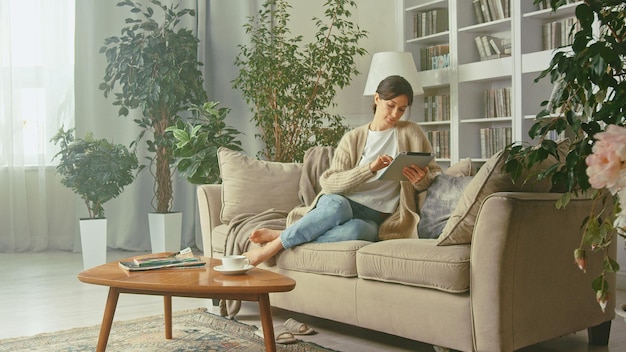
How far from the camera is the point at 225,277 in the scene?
8.14 feet

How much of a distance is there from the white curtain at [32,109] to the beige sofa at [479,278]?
348 centimetres

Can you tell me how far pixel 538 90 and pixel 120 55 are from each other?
9.52 feet

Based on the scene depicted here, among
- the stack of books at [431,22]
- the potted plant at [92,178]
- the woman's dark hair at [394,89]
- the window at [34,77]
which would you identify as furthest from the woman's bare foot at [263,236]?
the window at [34,77]

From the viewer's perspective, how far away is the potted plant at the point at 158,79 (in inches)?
208

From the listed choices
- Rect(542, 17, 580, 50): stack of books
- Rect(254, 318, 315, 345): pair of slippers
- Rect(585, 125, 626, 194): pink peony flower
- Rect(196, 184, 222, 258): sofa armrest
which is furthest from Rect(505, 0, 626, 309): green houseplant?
Rect(542, 17, 580, 50): stack of books

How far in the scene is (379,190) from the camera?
3.30m

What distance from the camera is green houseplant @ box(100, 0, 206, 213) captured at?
17.4 feet

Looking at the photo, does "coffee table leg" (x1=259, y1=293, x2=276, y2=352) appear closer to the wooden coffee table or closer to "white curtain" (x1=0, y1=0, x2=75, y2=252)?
the wooden coffee table

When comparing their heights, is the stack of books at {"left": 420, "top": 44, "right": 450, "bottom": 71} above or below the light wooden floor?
above

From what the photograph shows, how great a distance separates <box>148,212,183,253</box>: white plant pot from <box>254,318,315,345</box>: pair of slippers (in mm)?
2034

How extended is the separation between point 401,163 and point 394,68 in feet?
7.10

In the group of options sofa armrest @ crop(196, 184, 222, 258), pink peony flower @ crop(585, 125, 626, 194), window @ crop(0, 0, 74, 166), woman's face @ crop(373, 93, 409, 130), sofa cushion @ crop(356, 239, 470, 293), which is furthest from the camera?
window @ crop(0, 0, 74, 166)

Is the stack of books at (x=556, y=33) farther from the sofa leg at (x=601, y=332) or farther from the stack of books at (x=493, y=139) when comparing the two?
the sofa leg at (x=601, y=332)

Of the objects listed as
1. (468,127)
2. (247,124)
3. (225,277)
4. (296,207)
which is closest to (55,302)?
(296,207)
